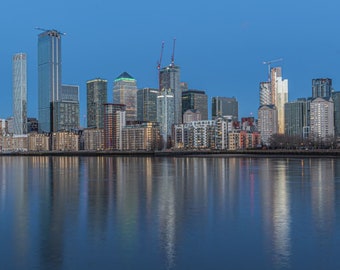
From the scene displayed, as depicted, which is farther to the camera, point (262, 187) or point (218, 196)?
point (262, 187)

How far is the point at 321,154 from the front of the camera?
163 meters

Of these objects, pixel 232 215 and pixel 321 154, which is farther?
pixel 321 154

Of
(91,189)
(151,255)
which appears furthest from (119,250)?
(91,189)

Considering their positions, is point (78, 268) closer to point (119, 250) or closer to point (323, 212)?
point (119, 250)

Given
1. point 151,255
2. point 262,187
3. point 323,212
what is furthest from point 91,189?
point 151,255

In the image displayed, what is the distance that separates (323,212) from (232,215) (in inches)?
193

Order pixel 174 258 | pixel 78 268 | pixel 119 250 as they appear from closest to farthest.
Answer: pixel 78 268 → pixel 174 258 → pixel 119 250

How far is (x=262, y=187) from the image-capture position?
39.3 m

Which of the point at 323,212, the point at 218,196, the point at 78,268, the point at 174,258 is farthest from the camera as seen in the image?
the point at 218,196

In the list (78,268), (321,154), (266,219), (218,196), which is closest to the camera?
(78,268)

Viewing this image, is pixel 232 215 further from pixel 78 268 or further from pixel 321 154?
pixel 321 154

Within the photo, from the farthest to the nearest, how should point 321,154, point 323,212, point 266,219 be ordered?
1. point 321,154
2. point 323,212
3. point 266,219

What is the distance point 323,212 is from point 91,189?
63.6ft

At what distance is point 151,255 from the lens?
16.1m
